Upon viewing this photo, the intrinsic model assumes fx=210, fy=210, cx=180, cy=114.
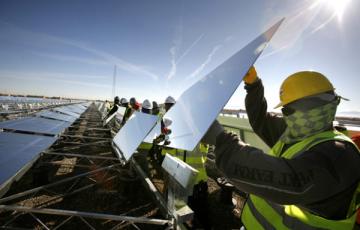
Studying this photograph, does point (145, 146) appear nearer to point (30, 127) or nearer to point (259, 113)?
point (30, 127)

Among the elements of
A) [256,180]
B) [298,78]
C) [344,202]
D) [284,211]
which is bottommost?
[284,211]

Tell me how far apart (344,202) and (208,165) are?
20.3 ft

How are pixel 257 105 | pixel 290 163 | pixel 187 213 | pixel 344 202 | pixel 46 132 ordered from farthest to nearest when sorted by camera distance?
pixel 46 132, pixel 187 213, pixel 257 105, pixel 344 202, pixel 290 163

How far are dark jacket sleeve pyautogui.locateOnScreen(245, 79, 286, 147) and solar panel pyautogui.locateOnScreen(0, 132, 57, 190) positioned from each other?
266cm

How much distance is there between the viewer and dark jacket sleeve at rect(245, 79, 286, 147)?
79.0 inches

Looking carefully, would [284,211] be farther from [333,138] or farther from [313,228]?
[333,138]

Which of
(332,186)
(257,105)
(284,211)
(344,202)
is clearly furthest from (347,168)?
(257,105)

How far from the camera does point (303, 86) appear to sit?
136 centimetres

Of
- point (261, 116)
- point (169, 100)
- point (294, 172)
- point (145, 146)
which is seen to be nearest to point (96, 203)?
point (145, 146)

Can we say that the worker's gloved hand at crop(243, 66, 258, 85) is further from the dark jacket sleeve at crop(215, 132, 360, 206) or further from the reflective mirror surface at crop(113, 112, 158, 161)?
the reflective mirror surface at crop(113, 112, 158, 161)

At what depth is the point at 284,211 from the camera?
1418mm

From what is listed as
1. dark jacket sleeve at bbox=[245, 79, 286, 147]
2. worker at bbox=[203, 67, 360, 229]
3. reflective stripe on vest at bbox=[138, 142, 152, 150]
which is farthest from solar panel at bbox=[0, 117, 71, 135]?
worker at bbox=[203, 67, 360, 229]

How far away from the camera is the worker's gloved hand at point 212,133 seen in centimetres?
123

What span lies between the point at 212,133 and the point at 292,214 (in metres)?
0.75
